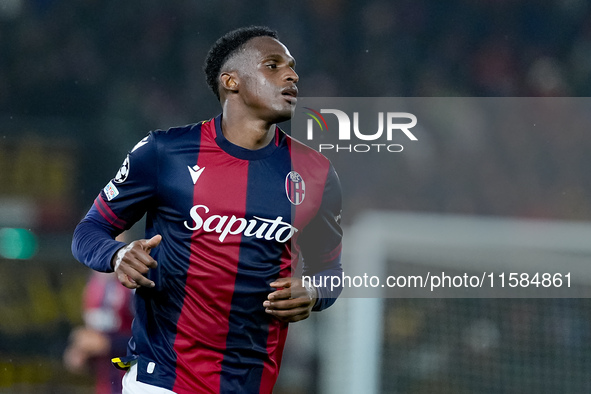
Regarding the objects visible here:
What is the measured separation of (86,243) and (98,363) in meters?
1.48

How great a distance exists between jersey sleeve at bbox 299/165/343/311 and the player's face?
0.28 m

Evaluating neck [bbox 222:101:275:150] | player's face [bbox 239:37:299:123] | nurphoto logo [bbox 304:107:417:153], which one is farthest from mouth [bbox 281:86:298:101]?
nurphoto logo [bbox 304:107:417:153]

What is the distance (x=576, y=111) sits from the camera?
6176 mm

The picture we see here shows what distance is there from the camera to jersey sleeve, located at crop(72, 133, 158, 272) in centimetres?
239

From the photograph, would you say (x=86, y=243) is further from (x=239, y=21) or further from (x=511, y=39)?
(x=511, y=39)

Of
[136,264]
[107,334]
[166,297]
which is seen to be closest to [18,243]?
[107,334]

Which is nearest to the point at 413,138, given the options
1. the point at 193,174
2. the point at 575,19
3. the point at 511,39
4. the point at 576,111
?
the point at 576,111

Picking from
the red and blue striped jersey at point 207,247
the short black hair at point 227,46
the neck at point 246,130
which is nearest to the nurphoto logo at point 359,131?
the short black hair at point 227,46

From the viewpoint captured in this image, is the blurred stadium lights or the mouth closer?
the mouth

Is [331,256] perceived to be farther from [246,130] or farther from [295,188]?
[246,130]

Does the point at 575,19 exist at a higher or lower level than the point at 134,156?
higher

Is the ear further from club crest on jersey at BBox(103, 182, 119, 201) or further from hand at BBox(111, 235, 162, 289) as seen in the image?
hand at BBox(111, 235, 162, 289)

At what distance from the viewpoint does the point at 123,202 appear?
96.6 inches

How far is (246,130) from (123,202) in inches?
17.9
